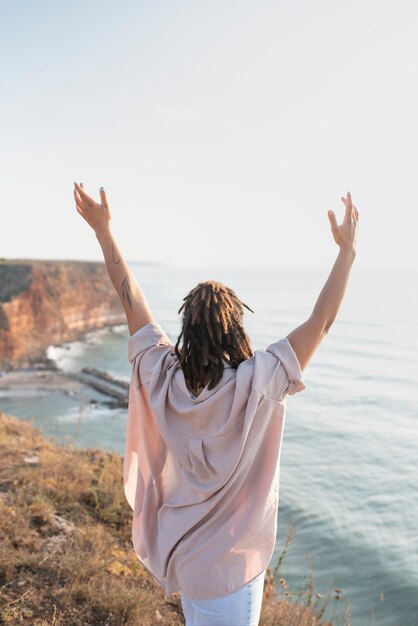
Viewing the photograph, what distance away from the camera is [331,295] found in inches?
67.4

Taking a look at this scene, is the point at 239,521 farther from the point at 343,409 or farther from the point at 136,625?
the point at 343,409

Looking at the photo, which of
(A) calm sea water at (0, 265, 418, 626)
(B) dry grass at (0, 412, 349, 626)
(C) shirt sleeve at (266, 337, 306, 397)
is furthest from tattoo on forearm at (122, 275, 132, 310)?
(A) calm sea water at (0, 265, 418, 626)

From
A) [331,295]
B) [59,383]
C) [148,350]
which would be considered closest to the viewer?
[331,295]

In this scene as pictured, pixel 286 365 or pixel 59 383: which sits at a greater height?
pixel 286 365

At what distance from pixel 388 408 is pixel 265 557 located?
25.4m

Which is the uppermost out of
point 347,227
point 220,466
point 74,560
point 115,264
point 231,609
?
point 347,227

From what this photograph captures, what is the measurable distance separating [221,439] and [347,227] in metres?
0.88

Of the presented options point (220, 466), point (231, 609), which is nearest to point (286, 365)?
point (220, 466)

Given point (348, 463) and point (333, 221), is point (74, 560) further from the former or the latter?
point (348, 463)

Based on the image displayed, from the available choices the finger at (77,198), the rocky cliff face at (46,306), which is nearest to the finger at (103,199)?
the finger at (77,198)

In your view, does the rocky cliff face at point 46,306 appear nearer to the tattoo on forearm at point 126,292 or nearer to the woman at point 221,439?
the tattoo on forearm at point 126,292

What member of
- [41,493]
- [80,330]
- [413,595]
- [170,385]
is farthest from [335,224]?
[80,330]

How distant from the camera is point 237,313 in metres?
1.74

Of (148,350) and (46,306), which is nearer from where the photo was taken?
(148,350)
